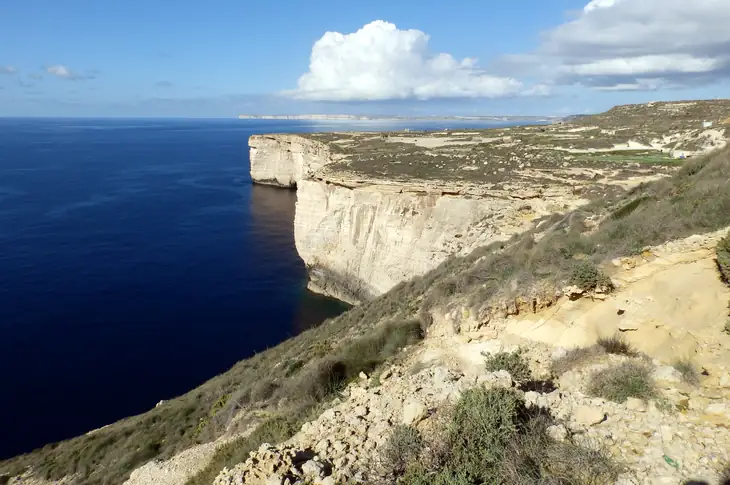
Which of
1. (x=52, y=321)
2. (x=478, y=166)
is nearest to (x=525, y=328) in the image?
(x=478, y=166)

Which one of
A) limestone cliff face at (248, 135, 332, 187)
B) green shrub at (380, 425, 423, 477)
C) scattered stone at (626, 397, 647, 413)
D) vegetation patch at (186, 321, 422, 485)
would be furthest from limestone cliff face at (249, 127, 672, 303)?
limestone cliff face at (248, 135, 332, 187)

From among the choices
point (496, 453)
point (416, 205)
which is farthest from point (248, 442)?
point (416, 205)

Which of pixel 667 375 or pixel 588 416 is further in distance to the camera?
pixel 667 375

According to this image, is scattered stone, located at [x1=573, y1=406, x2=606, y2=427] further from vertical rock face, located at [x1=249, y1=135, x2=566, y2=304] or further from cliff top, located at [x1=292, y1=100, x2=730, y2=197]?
cliff top, located at [x1=292, y1=100, x2=730, y2=197]

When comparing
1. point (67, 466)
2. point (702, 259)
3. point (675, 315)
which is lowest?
point (67, 466)

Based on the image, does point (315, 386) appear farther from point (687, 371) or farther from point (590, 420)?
point (687, 371)

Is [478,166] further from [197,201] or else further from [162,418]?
[197,201]

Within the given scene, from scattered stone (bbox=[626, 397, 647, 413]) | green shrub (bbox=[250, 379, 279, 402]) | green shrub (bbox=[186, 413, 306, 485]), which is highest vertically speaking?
scattered stone (bbox=[626, 397, 647, 413])
